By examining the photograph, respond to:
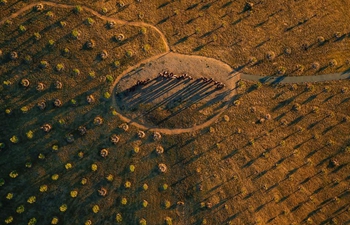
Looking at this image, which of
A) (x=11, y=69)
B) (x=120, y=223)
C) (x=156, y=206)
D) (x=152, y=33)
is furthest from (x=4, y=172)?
(x=152, y=33)

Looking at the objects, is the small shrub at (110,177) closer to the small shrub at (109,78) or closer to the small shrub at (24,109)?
the small shrub at (109,78)

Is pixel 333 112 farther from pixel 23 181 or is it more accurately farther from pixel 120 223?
pixel 23 181

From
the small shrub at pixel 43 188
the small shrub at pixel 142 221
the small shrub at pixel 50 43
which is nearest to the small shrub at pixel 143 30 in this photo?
the small shrub at pixel 50 43

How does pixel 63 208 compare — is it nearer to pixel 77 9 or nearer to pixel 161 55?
pixel 161 55

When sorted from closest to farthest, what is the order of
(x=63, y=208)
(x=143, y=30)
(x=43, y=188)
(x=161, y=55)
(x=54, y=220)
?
(x=43, y=188)
(x=63, y=208)
(x=54, y=220)
(x=143, y=30)
(x=161, y=55)

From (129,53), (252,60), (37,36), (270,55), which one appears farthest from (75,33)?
(270,55)

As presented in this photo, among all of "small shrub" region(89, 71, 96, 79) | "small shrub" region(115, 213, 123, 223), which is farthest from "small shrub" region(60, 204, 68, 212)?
"small shrub" region(89, 71, 96, 79)
